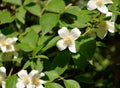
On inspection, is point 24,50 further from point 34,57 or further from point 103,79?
point 103,79

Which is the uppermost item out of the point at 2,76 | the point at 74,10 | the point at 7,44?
the point at 74,10

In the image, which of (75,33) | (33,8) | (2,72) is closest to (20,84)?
(2,72)

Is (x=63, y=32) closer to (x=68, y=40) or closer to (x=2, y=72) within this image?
(x=68, y=40)

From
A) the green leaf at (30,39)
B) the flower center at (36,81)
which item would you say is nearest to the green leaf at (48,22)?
the green leaf at (30,39)

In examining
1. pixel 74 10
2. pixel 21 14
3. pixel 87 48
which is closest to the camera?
pixel 87 48

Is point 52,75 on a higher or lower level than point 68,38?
lower

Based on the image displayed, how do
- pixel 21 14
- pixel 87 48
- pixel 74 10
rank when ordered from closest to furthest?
pixel 87 48, pixel 74 10, pixel 21 14
